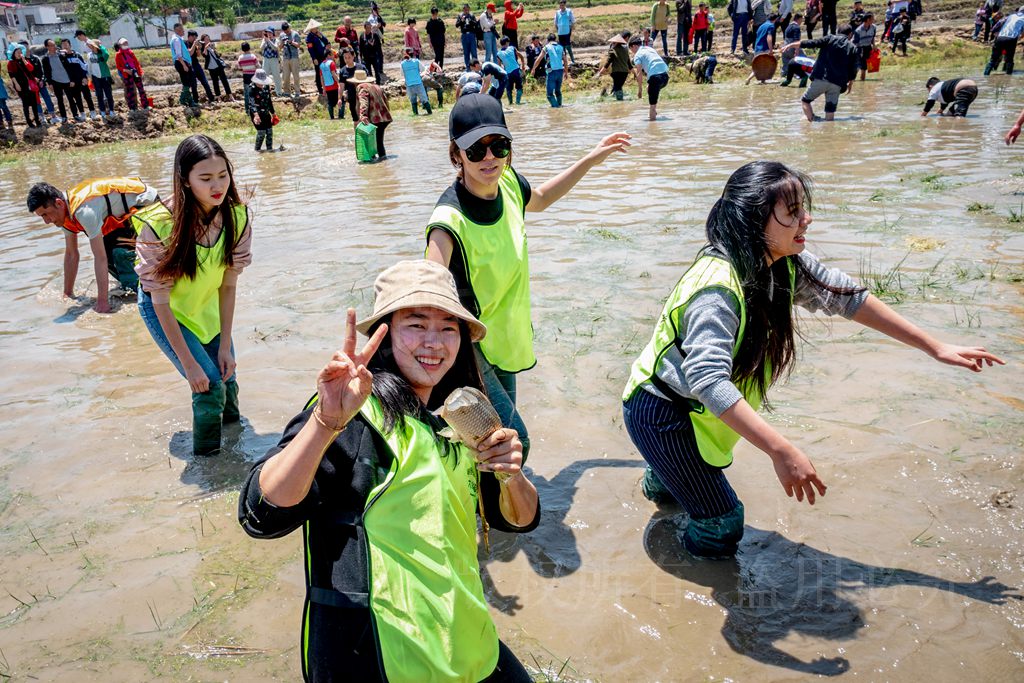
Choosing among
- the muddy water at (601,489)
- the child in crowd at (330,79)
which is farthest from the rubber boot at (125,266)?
the child in crowd at (330,79)

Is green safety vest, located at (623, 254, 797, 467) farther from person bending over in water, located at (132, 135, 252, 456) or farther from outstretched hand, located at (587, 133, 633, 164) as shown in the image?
person bending over in water, located at (132, 135, 252, 456)

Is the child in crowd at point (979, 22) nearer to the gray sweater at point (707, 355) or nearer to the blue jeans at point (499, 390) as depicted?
the blue jeans at point (499, 390)

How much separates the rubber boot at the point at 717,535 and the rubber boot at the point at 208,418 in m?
2.63

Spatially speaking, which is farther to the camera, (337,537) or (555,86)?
(555,86)

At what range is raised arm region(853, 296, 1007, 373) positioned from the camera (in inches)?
118

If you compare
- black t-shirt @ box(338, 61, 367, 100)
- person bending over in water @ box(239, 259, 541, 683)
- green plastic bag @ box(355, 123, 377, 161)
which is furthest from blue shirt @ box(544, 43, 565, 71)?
person bending over in water @ box(239, 259, 541, 683)

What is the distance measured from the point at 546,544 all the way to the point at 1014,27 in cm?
2060

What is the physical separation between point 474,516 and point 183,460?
3001 mm

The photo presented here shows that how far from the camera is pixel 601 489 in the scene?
3.98m

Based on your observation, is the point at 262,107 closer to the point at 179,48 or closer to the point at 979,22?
the point at 179,48

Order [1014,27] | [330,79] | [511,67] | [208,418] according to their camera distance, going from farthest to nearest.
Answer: [511,67]
[330,79]
[1014,27]
[208,418]

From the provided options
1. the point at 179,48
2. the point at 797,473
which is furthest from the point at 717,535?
the point at 179,48

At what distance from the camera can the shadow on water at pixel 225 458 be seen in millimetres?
4281

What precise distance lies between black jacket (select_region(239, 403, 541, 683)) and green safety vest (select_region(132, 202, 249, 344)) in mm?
2581
